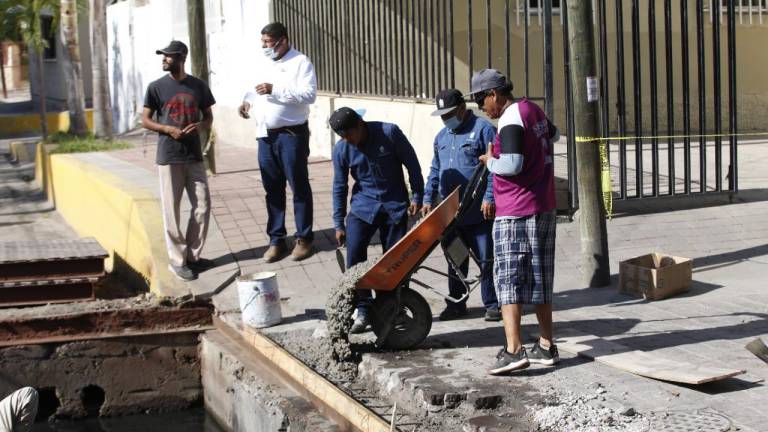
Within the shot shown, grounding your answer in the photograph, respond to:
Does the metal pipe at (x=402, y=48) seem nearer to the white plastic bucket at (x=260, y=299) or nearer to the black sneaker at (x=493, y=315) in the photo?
the white plastic bucket at (x=260, y=299)

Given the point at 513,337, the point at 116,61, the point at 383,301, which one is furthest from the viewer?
the point at 116,61

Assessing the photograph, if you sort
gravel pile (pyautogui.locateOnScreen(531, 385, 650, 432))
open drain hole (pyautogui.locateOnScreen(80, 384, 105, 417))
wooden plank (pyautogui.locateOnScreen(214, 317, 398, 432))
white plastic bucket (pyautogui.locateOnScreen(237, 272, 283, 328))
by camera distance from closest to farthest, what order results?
1. gravel pile (pyautogui.locateOnScreen(531, 385, 650, 432))
2. wooden plank (pyautogui.locateOnScreen(214, 317, 398, 432))
3. white plastic bucket (pyautogui.locateOnScreen(237, 272, 283, 328))
4. open drain hole (pyautogui.locateOnScreen(80, 384, 105, 417))

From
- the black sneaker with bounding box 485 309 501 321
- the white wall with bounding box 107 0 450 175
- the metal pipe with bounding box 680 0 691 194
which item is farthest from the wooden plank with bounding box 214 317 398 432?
the metal pipe with bounding box 680 0 691 194

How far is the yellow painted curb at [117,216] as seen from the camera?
387 inches

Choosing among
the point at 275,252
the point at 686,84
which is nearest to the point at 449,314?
the point at 275,252

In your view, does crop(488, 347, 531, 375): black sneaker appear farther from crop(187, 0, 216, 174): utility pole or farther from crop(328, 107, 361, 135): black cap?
crop(187, 0, 216, 174): utility pole

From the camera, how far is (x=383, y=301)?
6.88 m

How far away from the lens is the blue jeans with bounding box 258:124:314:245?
920 centimetres

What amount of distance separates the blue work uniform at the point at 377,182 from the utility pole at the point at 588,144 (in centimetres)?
158

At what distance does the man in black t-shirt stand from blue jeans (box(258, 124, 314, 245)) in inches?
21.4

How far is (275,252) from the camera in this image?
9.40 meters

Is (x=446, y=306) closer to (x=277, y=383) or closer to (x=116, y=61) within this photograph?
(x=277, y=383)

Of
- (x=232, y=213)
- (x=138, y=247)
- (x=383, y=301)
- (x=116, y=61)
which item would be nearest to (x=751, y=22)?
(x=232, y=213)

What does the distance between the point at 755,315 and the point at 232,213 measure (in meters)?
5.44
